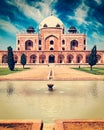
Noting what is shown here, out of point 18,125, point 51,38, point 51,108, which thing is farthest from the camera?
point 51,38

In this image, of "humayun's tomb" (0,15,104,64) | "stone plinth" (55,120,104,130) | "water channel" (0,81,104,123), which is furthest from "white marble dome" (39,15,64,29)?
"stone plinth" (55,120,104,130)

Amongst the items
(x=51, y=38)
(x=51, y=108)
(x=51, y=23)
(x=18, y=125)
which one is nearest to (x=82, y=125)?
(x=18, y=125)

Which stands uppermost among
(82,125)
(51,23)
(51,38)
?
(51,23)

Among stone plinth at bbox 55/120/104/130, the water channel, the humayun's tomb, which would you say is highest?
the humayun's tomb

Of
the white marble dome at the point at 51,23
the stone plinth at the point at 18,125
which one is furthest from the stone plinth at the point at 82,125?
the white marble dome at the point at 51,23

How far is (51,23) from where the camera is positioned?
47.5 meters

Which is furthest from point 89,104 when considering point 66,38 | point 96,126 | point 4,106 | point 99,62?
point 66,38

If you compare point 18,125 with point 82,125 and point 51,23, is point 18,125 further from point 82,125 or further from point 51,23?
point 51,23

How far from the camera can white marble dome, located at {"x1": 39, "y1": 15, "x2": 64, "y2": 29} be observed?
4750 centimetres

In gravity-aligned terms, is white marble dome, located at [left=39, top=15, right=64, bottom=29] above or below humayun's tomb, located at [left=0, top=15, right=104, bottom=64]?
above

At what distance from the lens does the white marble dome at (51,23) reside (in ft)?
156

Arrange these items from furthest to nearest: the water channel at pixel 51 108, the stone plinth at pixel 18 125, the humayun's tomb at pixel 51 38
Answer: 1. the humayun's tomb at pixel 51 38
2. the water channel at pixel 51 108
3. the stone plinth at pixel 18 125

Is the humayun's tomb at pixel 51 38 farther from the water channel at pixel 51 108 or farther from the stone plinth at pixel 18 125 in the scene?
the stone plinth at pixel 18 125

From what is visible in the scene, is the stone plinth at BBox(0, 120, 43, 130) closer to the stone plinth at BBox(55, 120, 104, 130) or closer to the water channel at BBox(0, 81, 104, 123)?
the stone plinth at BBox(55, 120, 104, 130)
